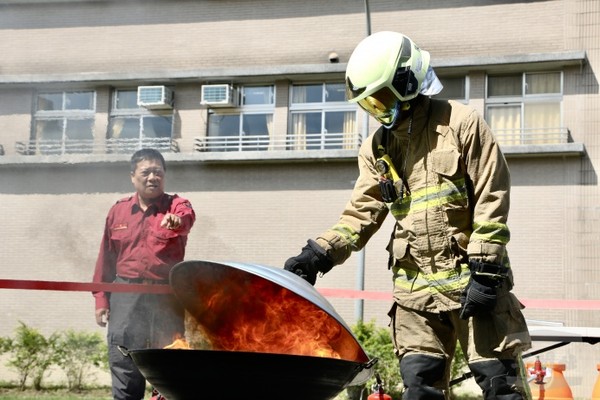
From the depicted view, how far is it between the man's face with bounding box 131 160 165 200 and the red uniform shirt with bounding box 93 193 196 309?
0.22 ft

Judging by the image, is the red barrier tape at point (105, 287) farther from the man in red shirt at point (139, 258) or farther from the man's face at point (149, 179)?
the man's face at point (149, 179)

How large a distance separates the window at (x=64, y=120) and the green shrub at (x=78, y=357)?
2892 mm

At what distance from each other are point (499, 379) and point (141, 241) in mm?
2586

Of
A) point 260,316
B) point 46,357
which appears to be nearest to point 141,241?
point 260,316

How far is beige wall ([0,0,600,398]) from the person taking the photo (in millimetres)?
15945

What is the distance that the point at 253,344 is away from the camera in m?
Result: 3.56

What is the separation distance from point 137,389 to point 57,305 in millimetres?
11946

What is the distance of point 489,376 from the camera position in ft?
11.9

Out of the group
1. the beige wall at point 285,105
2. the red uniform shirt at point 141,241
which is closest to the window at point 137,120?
the beige wall at point 285,105

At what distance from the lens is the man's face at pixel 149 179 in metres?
5.49

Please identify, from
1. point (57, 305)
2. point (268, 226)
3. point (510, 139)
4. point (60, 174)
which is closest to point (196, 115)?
point (268, 226)

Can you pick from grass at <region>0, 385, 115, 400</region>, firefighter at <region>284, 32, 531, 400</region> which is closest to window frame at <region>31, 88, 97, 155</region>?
grass at <region>0, 385, 115, 400</region>

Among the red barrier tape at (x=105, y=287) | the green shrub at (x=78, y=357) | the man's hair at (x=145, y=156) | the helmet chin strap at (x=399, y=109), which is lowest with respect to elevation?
the green shrub at (x=78, y=357)

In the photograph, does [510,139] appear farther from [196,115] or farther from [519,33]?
[196,115]
